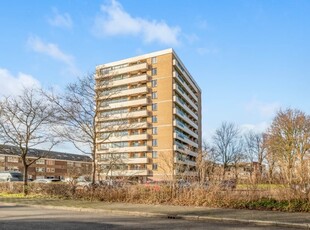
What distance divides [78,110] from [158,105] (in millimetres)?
53921

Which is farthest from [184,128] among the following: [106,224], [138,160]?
[106,224]

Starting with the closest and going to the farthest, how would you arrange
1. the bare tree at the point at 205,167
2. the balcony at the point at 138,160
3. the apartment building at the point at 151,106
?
1. the bare tree at the point at 205,167
2. the balcony at the point at 138,160
3. the apartment building at the point at 151,106

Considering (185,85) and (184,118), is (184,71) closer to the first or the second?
(185,85)

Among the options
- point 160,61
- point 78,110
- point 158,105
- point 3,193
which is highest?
point 160,61

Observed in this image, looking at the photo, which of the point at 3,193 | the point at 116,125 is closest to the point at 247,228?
the point at 116,125

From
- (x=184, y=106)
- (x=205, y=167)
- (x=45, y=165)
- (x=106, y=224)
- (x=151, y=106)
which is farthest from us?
(x=45, y=165)

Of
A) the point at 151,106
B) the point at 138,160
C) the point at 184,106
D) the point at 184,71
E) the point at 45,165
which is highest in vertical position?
the point at 184,71

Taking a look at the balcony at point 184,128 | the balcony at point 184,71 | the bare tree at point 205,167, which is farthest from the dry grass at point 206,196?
the balcony at point 184,71

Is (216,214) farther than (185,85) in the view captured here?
No

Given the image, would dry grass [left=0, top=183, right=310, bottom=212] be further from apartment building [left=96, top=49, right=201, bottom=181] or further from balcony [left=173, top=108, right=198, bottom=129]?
balcony [left=173, top=108, right=198, bottom=129]

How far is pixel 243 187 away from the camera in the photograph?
17.2 metres

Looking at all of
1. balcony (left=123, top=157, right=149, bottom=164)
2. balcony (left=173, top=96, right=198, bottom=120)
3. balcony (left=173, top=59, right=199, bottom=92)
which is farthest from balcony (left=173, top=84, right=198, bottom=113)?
balcony (left=123, top=157, right=149, bottom=164)

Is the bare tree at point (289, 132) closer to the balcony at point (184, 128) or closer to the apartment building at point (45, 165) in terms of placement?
the balcony at point (184, 128)

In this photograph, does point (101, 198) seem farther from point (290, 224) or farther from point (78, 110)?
point (290, 224)
